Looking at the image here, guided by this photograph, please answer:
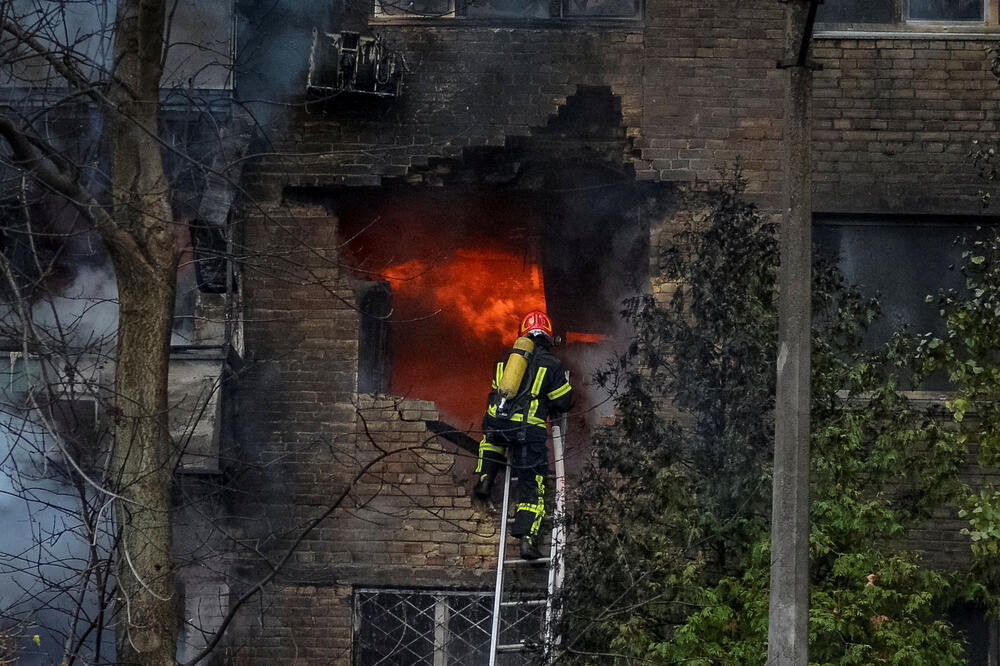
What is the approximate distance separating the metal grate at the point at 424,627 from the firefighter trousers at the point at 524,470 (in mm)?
935

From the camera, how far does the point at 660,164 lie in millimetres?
11023

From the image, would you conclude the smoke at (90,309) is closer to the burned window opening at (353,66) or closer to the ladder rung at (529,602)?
the burned window opening at (353,66)

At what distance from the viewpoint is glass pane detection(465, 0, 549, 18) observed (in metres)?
11.3

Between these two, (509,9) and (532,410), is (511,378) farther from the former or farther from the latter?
(509,9)

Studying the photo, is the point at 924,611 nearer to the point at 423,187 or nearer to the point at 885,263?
the point at 885,263

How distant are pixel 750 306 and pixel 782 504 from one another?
2117 mm

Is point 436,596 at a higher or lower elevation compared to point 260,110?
lower

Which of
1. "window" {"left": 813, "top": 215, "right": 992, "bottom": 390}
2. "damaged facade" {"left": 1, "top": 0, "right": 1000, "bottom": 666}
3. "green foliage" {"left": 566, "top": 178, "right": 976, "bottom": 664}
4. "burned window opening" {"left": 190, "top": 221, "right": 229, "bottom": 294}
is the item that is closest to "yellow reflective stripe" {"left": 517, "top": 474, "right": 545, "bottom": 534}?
"damaged facade" {"left": 1, "top": 0, "right": 1000, "bottom": 666}

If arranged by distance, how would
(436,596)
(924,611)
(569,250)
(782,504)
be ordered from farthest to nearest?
1. (569,250)
2. (436,596)
3. (924,611)
4. (782,504)

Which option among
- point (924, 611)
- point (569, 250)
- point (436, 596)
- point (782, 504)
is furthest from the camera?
point (569, 250)

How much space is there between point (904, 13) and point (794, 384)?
229 inches

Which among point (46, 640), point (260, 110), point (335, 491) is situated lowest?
point (46, 640)

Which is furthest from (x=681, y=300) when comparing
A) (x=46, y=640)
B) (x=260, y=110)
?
(x=46, y=640)

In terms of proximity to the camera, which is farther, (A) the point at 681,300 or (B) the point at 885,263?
(B) the point at 885,263
